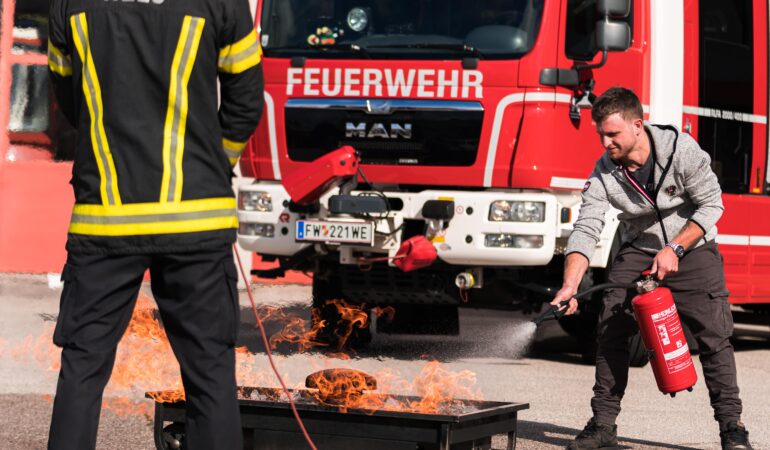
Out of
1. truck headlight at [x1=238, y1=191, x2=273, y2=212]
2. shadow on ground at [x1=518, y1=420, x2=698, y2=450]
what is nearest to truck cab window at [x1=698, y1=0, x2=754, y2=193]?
truck headlight at [x1=238, y1=191, x2=273, y2=212]

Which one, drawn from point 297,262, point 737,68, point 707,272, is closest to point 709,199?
point 707,272

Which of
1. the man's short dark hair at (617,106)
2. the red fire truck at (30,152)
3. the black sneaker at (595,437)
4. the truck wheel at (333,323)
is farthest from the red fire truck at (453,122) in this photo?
the red fire truck at (30,152)

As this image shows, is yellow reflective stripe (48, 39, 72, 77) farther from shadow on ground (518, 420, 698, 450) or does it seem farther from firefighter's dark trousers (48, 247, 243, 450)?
shadow on ground (518, 420, 698, 450)

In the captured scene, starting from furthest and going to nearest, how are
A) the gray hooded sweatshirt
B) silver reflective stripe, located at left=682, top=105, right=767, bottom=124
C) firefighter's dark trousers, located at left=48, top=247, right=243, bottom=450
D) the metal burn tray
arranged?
1. silver reflective stripe, located at left=682, top=105, right=767, bottom=124
2. the gray hooded sweatshirt
3. the metal burn tray
4. firefighter's dark trousers, located at left=48, top=247, right=243, bottom=450

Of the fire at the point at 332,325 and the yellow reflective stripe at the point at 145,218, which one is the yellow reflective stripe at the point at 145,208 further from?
the fire at the point at 332,325

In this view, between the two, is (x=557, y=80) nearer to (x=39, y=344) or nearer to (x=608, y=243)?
(x=608, y=243)

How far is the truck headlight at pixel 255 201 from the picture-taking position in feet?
32.1

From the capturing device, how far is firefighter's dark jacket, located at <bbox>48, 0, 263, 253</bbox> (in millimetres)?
4207

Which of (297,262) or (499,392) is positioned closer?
(499,392)

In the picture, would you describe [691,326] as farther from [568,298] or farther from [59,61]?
[59,61]

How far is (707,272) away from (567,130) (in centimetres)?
318

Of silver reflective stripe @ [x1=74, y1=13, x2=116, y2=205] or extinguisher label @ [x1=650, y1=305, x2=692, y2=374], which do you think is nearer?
silver reflective stripe @ [x1=74, y1=13, x2=116, y2=205]

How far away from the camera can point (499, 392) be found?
8523mm

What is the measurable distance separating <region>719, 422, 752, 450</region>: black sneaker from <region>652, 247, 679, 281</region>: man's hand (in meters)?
0.77
